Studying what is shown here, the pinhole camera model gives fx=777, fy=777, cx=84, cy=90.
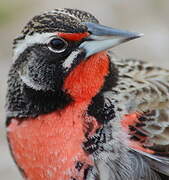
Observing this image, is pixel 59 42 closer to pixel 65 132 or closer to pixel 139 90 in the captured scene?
pixel 65 132

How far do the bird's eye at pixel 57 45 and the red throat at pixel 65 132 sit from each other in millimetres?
178

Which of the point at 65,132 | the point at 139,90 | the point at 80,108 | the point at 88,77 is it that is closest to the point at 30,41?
the point at 88,77

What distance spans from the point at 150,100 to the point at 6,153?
10.3ft

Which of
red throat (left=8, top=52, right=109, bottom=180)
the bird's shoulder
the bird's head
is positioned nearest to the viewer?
the bird's head

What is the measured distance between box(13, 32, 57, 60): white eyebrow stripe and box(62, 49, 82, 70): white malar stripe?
0.19m

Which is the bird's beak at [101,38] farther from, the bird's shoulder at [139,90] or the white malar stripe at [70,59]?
the bird's shoulder at [139,90]

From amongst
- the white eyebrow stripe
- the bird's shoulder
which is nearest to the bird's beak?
the white eyebrow stripe

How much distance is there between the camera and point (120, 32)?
552 centimetres

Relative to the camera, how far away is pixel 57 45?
5453mm

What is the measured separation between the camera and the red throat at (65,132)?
555 cm

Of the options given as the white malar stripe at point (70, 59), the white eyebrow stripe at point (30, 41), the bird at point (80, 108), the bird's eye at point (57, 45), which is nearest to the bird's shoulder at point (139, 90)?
the bird at point (80, 108)

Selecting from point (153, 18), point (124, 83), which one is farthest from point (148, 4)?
point (124, 83)

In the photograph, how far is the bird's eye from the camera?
5.42 metres

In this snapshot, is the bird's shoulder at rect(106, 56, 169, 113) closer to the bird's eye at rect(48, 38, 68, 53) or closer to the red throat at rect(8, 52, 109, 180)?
the red throat at rect(8, 52, 109, 180)
